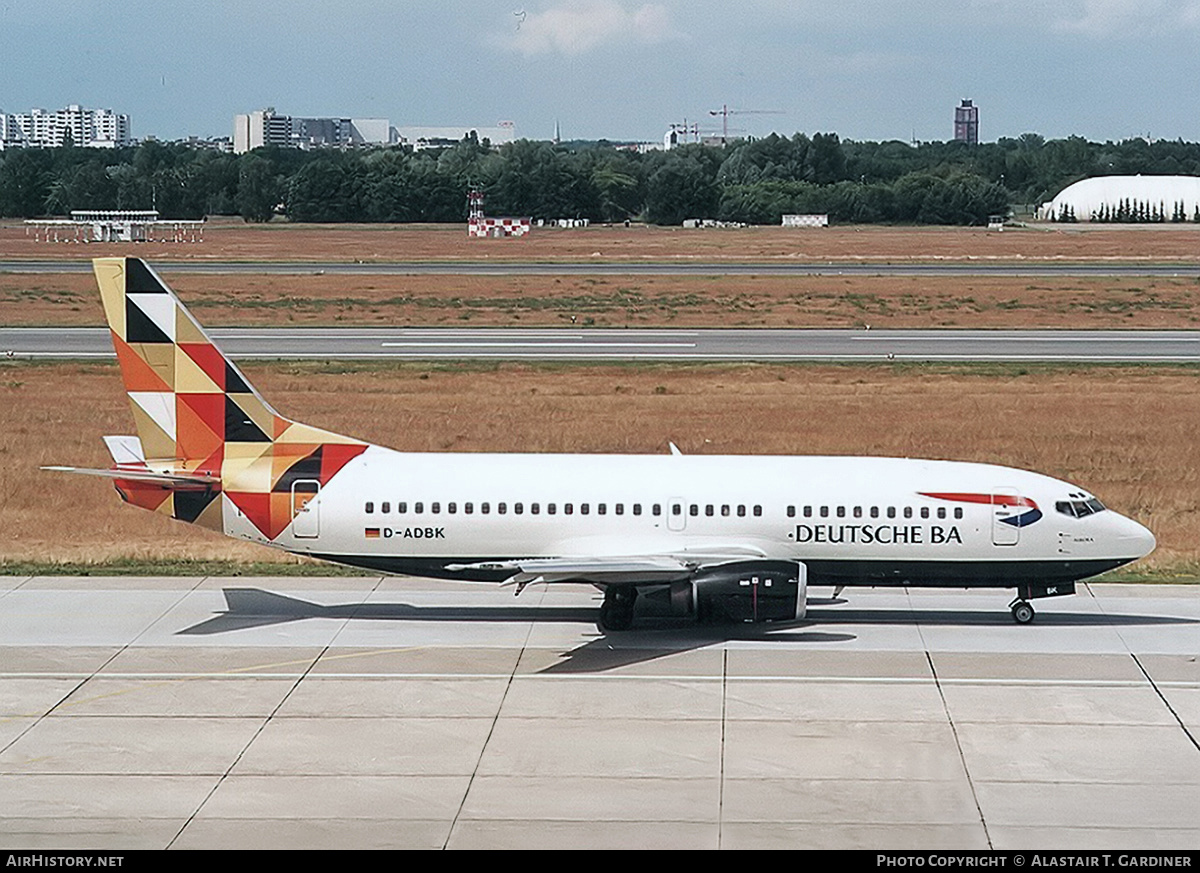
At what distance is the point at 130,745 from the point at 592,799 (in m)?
6.69

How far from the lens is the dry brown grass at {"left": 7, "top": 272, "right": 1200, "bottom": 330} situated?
3356 inches

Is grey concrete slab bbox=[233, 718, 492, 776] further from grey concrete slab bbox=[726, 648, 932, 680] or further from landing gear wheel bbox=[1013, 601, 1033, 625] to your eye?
landing gear wheel bbox=[1013, 601, 1033, 625]

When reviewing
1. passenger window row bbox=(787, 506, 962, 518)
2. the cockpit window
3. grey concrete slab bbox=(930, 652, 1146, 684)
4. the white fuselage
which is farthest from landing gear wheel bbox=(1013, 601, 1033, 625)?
passenger window row bbox=(787, 506, 962, 518)

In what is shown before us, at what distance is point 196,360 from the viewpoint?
2998 centimetres

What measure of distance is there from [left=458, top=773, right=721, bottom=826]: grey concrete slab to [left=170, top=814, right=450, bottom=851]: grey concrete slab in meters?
0.67

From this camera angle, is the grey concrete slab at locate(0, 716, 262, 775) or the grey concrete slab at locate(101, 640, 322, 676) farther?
the grey concrete slab at locate(101, 640, 322, 676)

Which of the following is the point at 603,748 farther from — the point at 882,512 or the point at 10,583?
the point at 10,583

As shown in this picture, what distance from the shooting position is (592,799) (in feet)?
66.4

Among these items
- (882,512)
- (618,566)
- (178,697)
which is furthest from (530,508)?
(178,697)

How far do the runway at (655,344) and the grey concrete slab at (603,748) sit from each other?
46.0m

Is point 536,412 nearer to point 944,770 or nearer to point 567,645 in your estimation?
point 567,645

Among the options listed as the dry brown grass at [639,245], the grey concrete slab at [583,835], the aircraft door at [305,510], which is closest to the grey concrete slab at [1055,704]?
the grey concrete slab at [583,835]

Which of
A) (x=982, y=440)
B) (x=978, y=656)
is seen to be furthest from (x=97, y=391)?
(x=978, y=656)

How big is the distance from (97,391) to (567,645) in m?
36.2
